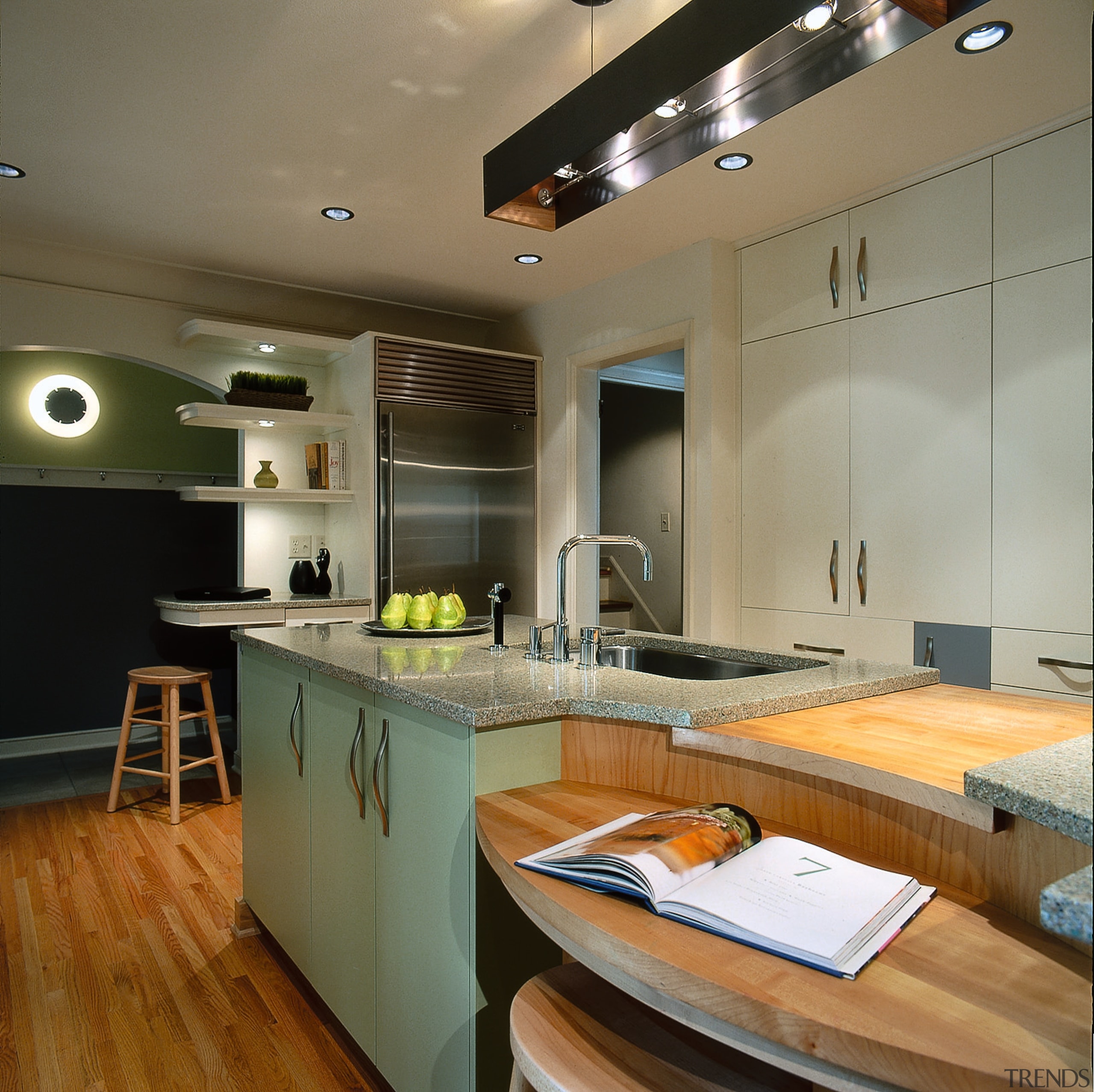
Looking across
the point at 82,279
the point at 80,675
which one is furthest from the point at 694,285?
the point at 80,675

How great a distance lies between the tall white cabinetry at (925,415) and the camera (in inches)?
101

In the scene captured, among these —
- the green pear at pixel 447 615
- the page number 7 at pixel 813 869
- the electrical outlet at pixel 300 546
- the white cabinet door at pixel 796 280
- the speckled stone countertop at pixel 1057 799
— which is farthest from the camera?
the electrical outlet at pixel 300 546

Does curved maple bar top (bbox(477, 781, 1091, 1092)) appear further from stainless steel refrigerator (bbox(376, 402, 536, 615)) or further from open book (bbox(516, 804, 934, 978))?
stainless steel refrigerator (bbox(376, 402, 536, 615))

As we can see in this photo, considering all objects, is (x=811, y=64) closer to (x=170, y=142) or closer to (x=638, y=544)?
(x=638, y=544)

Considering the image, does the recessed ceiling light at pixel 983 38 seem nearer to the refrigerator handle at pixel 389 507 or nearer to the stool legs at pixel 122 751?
the refrigerator handle at pixel 389 507

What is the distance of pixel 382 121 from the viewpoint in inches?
102

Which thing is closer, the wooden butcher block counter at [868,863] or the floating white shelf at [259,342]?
the wooden butcher block counter at [868,863]

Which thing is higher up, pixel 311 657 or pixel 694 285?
pixel 694 285

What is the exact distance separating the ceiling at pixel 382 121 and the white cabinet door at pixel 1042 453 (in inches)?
22.7

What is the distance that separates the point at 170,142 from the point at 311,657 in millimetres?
1854

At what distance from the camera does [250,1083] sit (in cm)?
189

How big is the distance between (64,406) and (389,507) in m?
2.33

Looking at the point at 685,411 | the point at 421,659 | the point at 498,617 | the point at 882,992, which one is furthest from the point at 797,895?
the point at 685,411

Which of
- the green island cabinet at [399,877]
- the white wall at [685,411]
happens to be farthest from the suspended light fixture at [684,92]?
the white wall at [685,411]
